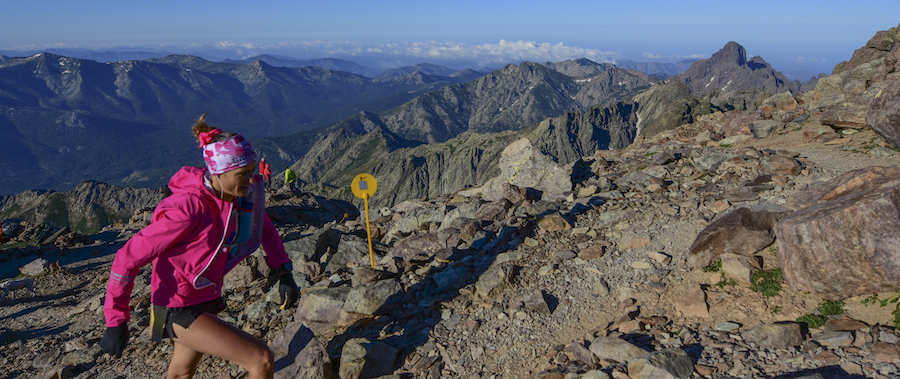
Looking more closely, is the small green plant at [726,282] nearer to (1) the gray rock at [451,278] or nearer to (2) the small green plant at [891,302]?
(2) the small green plant at [891,302]

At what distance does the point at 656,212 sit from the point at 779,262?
13.9ft

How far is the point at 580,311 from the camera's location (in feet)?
26.4

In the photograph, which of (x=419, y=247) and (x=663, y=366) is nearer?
(x=663, y=366)

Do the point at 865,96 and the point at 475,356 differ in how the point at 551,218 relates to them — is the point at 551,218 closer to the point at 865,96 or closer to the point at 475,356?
the point at 475,356

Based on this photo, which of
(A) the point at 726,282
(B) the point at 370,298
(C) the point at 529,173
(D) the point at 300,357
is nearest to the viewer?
(D) the point at 300,357

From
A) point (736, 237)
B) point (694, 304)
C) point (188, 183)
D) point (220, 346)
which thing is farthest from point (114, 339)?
point (736, 237)

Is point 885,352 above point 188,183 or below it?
below

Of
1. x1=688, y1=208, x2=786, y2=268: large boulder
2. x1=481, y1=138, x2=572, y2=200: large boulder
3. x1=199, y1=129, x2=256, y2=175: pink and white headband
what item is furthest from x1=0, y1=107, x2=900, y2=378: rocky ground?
A: x1=199, y1=129, x2=256, y2=175: pink and white headband

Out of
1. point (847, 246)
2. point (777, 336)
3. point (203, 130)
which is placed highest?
point (203, 130)

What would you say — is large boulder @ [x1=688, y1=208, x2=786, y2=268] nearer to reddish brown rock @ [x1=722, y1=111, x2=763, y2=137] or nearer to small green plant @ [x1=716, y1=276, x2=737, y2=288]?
small green plant @ [x1=716, y1=276, x2=737, y2=288]

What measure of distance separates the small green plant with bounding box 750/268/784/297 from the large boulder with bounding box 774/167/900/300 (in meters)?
0.22

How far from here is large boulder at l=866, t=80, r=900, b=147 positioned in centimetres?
1377

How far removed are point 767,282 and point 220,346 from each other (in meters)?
8.44

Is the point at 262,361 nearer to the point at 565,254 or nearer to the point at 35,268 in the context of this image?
the point at 565,254
